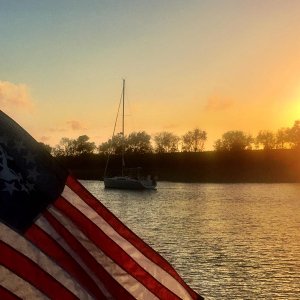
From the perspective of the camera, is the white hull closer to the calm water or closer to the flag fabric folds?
the calm water

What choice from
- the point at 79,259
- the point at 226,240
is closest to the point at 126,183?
the point at 226,240

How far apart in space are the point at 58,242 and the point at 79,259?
236mm

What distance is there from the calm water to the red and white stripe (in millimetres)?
21861

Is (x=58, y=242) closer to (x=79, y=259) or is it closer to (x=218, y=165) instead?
(x=79, y=259)

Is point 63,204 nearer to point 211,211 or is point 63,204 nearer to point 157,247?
point 157,247

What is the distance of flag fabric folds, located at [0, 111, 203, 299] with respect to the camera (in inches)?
165

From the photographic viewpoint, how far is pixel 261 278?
29578 millimetres

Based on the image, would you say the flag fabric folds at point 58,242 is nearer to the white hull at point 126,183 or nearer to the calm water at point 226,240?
A: the calm water at point 226,240

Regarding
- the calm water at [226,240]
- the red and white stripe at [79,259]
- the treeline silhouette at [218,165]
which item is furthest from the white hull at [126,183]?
the red and white stripe at [79,259]

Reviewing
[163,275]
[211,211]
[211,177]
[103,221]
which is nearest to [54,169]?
[103,221]

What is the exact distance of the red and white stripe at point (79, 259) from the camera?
4.20 metres

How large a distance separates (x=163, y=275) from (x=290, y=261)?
31994 mm

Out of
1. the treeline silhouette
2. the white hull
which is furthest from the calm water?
the treeline silhouette

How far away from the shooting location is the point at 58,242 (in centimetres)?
449
